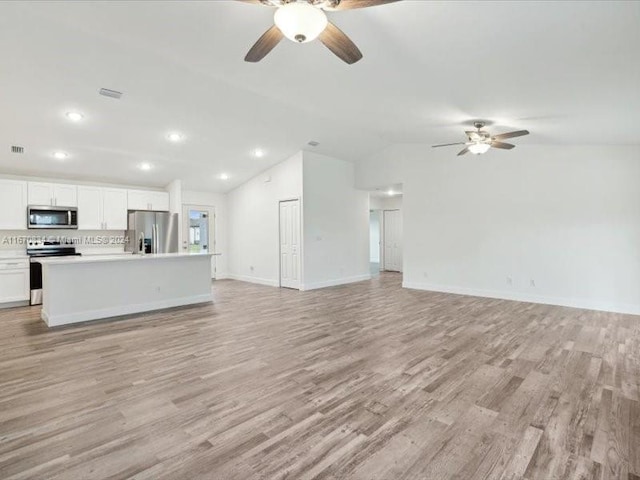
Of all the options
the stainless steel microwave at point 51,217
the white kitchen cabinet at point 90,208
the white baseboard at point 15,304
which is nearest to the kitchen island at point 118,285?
the white baseboard at point 15,304

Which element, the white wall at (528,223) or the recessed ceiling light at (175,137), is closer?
the white wall at (528,223)

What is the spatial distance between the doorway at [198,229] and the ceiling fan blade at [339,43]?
7544 mm

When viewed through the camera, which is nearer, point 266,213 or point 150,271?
point 150,271

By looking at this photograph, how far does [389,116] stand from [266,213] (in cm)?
426

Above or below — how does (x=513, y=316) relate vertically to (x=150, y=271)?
below

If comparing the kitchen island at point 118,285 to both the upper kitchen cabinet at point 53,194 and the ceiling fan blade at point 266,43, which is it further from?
the ceiling fan blade at point 266,43

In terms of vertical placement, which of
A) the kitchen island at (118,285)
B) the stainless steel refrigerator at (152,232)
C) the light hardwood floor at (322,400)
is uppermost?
the stainless steel refrigerator at (152,232)

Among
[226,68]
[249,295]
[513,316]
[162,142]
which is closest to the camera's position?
[226,68]

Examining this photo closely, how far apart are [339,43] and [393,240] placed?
905 cm

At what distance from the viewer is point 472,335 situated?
420 cm

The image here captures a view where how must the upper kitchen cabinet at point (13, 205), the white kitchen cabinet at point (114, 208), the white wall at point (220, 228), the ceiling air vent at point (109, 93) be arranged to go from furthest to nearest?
the white wall at point (220, 228), the white kitchen cabinet at point (114, 208), the upper kitchen cabinet at point (13, 205), the ceiling air vent at point (109, 93)

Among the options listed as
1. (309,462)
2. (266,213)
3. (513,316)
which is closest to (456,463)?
(309,462)

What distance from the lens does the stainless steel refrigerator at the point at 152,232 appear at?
7469 mm

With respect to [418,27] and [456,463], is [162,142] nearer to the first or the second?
[418,27]
